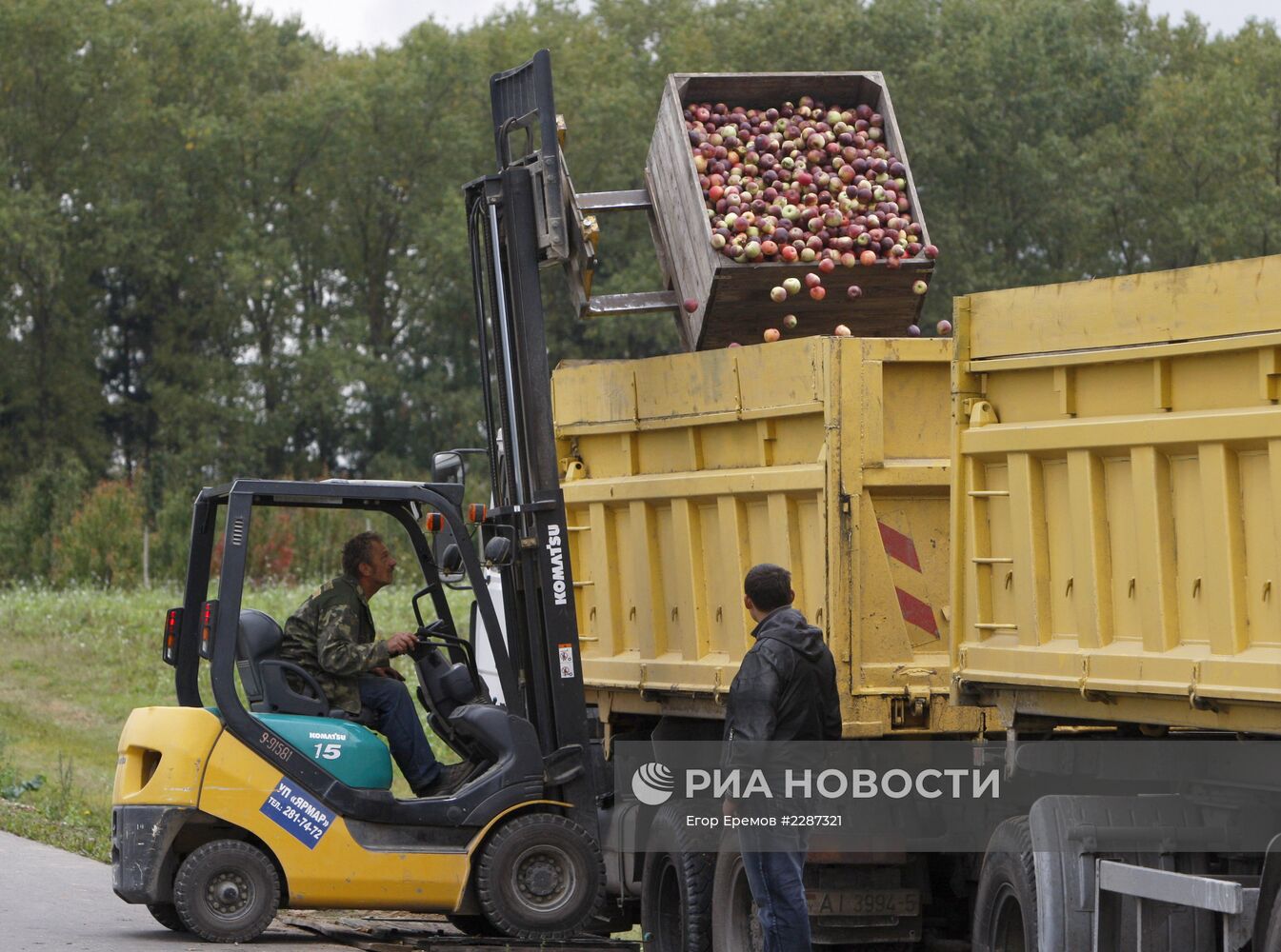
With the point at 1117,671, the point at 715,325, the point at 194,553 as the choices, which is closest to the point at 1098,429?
the point at 1117,671

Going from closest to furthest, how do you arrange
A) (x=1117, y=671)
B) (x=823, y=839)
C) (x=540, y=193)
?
(x=1117, y=671) → (x=823, y=839) → (x=540, y=193)

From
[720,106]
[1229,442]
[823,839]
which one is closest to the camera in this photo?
[1229,442]

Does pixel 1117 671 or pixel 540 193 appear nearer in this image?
pixel 1117 671

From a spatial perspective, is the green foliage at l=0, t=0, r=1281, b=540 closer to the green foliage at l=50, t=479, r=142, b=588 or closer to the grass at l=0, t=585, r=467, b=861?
the green foliage at l=50, t=479, r=142, b=588

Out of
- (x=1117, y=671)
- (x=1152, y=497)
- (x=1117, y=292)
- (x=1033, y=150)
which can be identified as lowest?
(x=1117, y=671)

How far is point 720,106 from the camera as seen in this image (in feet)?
36.5

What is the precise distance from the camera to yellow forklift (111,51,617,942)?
9633 mm

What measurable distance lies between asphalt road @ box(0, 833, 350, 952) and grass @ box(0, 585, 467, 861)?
0.91 metres

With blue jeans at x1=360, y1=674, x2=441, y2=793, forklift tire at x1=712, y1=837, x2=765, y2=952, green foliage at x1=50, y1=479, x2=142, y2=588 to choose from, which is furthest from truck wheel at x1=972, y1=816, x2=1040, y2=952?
green foliage at x1=50, y1=479, x2=142, y2=588

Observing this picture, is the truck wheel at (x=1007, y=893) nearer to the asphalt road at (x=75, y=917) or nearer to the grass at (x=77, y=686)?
the asphalt road at (x=75, y=917)

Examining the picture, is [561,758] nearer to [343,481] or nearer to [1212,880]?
[343,481]

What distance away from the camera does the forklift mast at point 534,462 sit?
1001 cm

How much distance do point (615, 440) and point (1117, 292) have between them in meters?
4.35

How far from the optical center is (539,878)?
32.1ft
